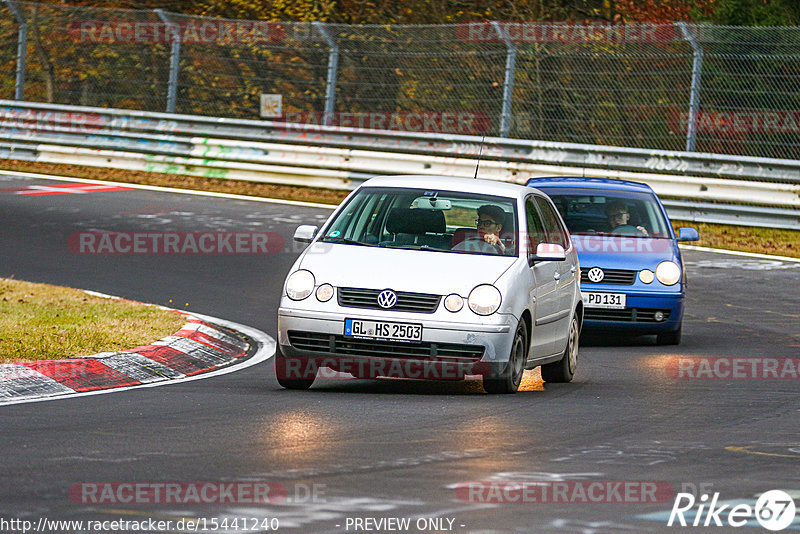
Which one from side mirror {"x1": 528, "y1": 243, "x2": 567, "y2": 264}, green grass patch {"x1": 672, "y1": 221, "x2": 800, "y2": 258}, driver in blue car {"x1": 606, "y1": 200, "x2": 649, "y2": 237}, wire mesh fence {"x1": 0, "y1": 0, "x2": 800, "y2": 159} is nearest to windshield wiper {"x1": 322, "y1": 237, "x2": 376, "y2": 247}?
side mirror {"x1": 528, "y1": 243, "x2": 567, "y2": 264}

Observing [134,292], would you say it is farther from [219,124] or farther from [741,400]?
[219,124]

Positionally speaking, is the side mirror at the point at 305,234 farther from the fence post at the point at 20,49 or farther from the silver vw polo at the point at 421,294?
the fence post at the point at 20,49

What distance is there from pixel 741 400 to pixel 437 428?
269 cm

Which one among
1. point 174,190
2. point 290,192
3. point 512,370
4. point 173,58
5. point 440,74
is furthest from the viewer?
point 173,58

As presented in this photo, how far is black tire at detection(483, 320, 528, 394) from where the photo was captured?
9.59m

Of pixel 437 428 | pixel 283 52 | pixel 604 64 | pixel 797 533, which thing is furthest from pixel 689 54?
pixel 797 533

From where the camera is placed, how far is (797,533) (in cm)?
572

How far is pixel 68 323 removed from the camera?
11766mm

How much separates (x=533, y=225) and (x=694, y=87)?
11445mm

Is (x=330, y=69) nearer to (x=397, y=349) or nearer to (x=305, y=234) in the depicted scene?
(x=305, y=234)

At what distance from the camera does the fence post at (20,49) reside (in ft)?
90.6

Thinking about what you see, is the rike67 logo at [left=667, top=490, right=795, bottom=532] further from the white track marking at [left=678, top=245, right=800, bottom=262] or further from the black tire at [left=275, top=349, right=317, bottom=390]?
the white track marking at [left=678, top=245, right=800, bottom=262]

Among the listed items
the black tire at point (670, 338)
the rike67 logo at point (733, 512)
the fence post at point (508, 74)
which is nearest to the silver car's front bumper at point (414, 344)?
the rike67 logo at point (733, 512)

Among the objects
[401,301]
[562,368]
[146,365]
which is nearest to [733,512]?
[401,301]
